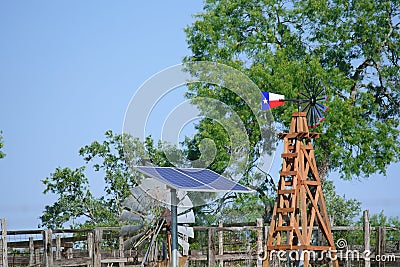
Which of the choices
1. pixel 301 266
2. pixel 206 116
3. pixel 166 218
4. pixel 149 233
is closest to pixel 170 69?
pixel 166 218

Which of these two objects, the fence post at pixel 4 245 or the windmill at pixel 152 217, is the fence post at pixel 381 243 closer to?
the windmill at pixel 152 217

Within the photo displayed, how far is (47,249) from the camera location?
598 inches

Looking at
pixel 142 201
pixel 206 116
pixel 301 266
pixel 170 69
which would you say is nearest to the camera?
pixel 170 69

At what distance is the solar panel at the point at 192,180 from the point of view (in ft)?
32.0

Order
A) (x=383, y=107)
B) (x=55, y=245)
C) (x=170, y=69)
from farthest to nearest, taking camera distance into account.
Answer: (x=383, y=107) → (x=55, y=245) → (x=170, y=69)

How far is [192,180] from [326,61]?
13.5 meters

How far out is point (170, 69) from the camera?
39.5 feet

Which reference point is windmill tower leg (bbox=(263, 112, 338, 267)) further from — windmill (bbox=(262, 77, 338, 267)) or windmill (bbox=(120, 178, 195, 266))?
windmill (bbox=(120, 178, 195, 266))

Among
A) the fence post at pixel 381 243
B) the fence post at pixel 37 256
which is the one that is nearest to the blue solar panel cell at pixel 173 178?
the fence post at pixel 37 256

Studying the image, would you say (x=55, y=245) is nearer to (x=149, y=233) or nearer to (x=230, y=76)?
(x=149, y=233)

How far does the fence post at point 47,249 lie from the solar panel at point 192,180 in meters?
5.20

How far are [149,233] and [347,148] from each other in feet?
30.9

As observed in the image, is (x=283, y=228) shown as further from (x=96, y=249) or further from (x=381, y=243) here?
(x=96, y=249)

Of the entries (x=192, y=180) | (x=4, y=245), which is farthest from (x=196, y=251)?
(x=192, y=180)
